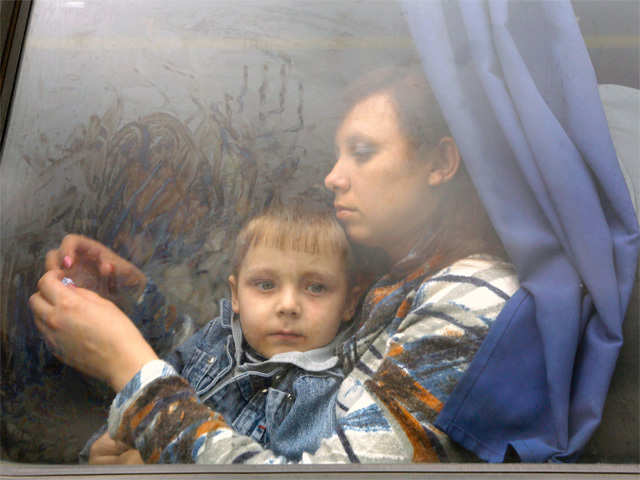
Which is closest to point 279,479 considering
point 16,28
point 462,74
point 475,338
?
point 475,338

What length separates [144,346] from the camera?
3.86 ft

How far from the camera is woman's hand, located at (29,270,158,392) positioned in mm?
1167

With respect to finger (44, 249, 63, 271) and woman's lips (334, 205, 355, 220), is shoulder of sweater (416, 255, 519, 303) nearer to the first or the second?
woman's lips (334, 205, 355, 220)

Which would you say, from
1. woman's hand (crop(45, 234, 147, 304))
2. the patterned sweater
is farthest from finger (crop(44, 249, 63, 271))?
the patterned sweater

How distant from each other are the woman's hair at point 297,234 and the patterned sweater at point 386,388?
101 mm

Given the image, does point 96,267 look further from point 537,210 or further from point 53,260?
point 537,210

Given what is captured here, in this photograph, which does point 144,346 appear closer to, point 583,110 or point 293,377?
point 293,377

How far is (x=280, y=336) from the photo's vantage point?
1155mm

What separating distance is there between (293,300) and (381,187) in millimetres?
259

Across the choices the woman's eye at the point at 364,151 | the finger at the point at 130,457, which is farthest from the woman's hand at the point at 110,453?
the woman's eye at the point at 364,151

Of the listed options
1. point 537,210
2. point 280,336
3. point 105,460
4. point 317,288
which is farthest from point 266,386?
point 537,210

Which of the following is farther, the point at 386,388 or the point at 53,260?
the point at 53,260

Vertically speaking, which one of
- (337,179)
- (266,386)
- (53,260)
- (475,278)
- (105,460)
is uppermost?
(337,179)

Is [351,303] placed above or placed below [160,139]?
below
